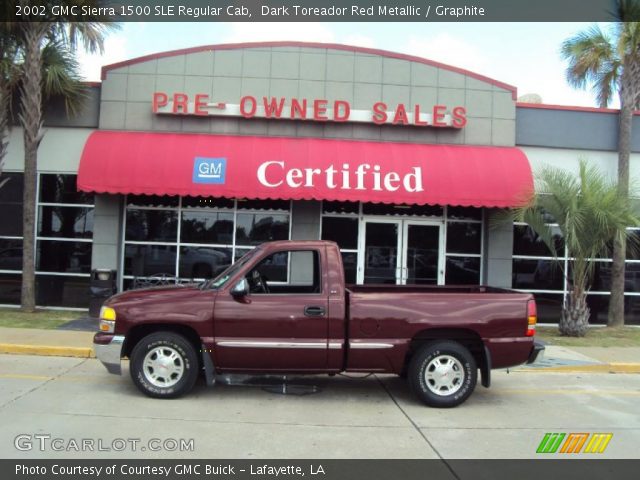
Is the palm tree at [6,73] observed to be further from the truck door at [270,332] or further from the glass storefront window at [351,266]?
the truck door at [270,332]

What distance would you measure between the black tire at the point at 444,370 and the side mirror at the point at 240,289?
2108 mm

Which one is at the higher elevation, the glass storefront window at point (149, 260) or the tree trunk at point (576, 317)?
the glass storefront window at point (149, 260)

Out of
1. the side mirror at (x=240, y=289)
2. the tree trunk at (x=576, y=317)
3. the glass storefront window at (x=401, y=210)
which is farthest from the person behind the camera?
the glass storefront window at (x=401, y=210)

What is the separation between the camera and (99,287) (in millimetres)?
12000

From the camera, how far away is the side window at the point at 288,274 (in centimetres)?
684

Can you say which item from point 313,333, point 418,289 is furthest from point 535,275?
point 313,333

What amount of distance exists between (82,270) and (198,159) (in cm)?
409

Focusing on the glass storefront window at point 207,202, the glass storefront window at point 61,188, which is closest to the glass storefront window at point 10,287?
the glass storefront window at point 61,188

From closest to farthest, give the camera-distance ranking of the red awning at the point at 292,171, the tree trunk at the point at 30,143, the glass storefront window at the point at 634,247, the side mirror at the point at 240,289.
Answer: the side mirror at the point at 240,289 → the red awning at the point at 292,171 → the tree trunk at the point at 30,143 → the glass storefront window at the point at 634,247

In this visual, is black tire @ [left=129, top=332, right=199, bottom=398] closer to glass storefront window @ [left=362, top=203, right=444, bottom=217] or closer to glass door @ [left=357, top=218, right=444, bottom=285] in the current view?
glass door @ [left=357, top=218, right=444, bottom=285]

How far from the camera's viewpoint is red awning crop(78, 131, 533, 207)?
11820mm

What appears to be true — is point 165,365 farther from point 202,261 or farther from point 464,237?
point 464,237

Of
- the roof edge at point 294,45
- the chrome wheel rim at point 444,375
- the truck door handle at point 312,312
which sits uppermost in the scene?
the roof edge at point 294,45

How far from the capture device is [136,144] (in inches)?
488
